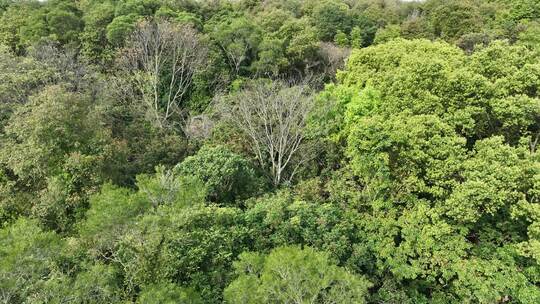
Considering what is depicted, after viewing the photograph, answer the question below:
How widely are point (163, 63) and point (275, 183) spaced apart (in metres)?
11.9

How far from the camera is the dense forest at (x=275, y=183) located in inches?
385

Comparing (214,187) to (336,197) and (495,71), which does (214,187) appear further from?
(495,71)

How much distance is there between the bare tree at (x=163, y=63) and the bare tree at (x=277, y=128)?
5963mm

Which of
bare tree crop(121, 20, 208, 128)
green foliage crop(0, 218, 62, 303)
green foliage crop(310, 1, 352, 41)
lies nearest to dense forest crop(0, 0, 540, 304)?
green foliage crop(0, 218, 62, 303)

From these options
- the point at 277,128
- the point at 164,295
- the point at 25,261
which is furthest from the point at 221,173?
the point at 25,261

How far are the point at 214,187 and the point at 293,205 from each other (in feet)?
11.8

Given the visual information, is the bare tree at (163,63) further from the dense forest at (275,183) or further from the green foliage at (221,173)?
the green foliage at (221,173)

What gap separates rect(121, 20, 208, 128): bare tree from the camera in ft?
77.0

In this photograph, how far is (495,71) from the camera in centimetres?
1396

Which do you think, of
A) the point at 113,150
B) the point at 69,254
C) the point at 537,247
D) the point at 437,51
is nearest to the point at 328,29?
the point at 437,51

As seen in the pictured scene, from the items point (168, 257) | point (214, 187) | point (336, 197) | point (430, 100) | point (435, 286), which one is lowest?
point (435, 286)

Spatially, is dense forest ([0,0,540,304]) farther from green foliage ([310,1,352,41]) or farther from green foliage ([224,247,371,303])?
green foliage ([310,1,352,41])

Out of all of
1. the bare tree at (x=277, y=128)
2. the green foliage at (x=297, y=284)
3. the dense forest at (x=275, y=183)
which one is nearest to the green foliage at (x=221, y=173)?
the dense forest at (x=275, y=183)

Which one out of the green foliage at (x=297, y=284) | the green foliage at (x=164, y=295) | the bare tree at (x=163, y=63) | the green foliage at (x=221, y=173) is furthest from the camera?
the bare tree at (x=163, y=63)
